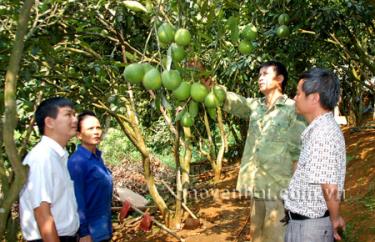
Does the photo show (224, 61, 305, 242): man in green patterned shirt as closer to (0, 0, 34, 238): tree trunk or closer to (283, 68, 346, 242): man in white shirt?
(283, 68, 346, 242): man in white shirt

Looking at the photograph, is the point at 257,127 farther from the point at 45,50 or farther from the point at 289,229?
the point at 45,50

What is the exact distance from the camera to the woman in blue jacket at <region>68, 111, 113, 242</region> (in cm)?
268

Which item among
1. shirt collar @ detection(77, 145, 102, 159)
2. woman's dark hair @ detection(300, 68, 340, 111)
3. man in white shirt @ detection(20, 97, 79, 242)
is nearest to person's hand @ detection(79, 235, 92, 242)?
man in white shirt @ detection(20, 97, 79, 242)

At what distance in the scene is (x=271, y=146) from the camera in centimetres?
299

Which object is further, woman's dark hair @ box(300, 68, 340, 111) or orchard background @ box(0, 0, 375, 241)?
woman's dark hair @ box(300, 68, 340, 111)

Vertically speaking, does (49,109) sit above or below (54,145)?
above

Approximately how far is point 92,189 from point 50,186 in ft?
2.46

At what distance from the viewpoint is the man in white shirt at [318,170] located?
2066 millimetres

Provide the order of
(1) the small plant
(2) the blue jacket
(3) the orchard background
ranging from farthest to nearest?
(1) the small plant
(2) the blue jacket
(3) the orchard background

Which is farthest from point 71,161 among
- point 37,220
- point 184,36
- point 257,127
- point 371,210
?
point 371,210

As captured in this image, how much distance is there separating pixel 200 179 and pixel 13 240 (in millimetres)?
6915

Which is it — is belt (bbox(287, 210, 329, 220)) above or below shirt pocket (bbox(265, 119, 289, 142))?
below

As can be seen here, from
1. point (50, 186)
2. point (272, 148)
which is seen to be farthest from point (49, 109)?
point (272, 148)

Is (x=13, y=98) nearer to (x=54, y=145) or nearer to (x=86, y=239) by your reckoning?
(x=54, y=145)
